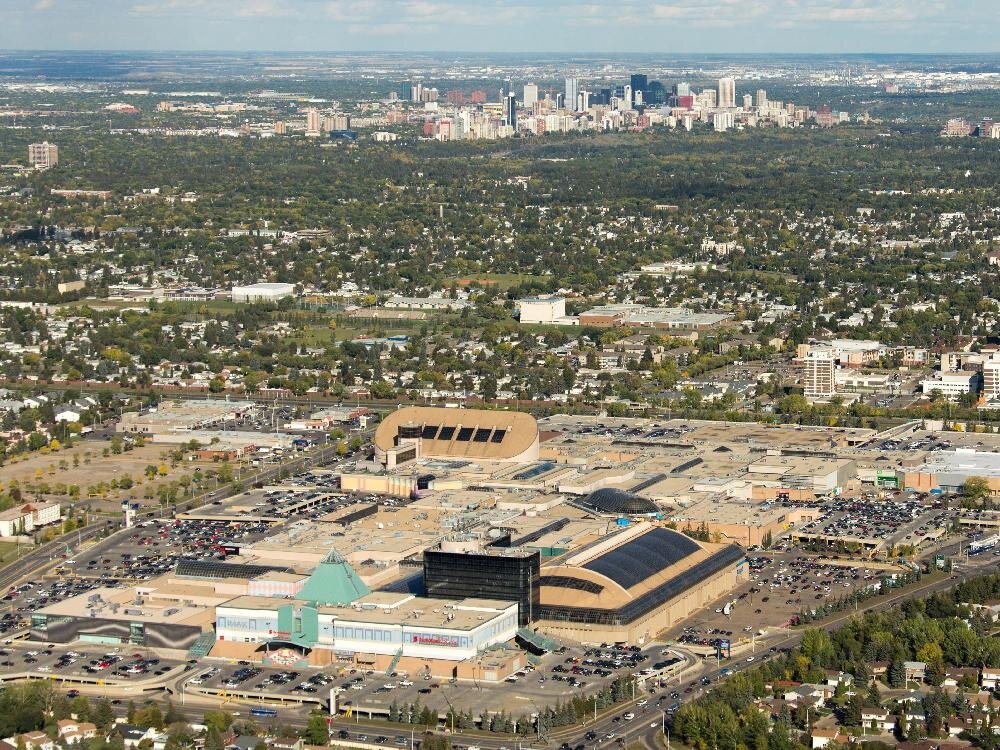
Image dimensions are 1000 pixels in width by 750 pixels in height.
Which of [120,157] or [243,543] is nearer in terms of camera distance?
[243,543]

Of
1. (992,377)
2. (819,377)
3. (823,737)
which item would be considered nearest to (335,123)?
(819,377)

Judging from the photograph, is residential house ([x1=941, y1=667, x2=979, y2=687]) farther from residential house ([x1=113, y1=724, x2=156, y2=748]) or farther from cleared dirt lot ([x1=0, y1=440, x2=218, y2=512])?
cleared dirt lot ([x1=0, y1=440, x2=218, y2=512])

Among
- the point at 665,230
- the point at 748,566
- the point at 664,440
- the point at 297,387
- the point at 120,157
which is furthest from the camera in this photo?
the point at 120,157

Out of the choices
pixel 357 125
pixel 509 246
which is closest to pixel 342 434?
pixel 509 246

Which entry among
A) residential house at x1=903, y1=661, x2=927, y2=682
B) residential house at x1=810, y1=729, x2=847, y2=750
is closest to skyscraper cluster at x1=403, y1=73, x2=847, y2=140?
residential house at x1=903, y1=661, x2=927, y2=682

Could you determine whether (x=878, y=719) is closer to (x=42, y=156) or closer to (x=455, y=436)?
(x=455, y=436)

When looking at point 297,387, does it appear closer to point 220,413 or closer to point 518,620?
point 220,413
